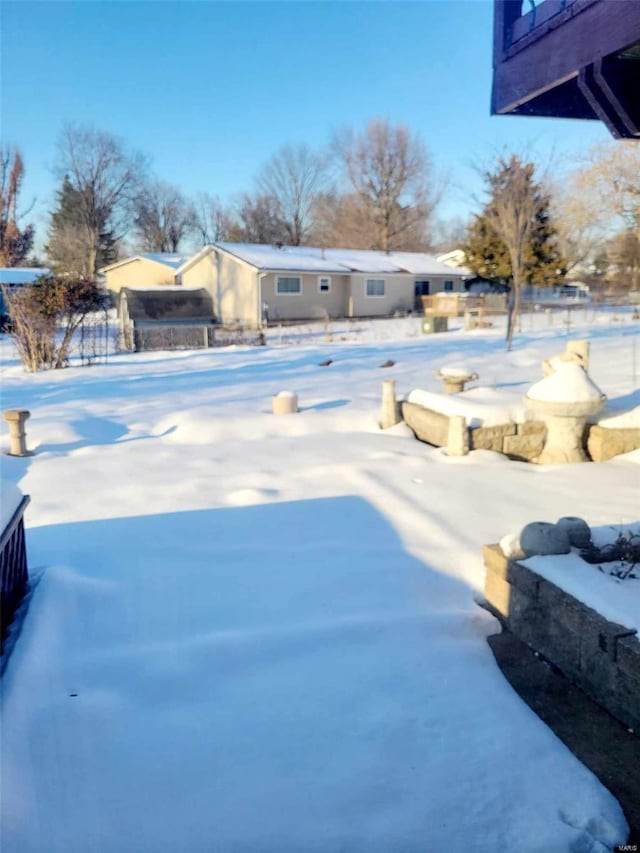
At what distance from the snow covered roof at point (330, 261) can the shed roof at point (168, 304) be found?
2744mm

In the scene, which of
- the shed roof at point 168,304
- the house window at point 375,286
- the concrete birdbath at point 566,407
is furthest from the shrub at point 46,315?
the house window at point 375,286

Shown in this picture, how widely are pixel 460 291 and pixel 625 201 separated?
23874 millimetres

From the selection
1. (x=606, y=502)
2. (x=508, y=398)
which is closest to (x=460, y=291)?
(x=508, y=398)

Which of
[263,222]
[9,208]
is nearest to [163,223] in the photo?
[263,222]

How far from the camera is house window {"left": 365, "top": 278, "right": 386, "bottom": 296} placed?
32.3 meters

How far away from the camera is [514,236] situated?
1742 centimetres

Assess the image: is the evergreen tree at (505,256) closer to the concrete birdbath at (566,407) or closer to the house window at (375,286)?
the house window at (375,286)

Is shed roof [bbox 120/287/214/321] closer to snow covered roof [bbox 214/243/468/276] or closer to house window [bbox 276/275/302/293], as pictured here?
snow covered roof [bbox 214/243/468/276]

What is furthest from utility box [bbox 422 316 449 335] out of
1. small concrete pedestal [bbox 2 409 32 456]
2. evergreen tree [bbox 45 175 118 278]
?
evergreen tree [bbox 45 175 118 278]

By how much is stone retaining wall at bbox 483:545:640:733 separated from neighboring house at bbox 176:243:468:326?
25.1 m

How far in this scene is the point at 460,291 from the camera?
37562 mm

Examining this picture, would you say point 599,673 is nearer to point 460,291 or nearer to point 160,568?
point 160,568

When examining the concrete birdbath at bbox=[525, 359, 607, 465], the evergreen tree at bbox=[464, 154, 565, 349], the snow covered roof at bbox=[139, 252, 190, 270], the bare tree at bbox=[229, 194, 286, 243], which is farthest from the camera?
the bare tree at bbox=[229, 194, 286, 243]

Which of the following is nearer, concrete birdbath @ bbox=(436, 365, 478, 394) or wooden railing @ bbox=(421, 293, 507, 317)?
concrete birdbath @ bbox=(436, 365, 478, 394)
